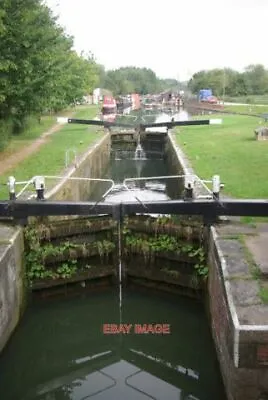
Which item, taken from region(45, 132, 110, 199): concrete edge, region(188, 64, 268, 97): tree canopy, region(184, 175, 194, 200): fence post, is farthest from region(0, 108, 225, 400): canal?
region(188, 64, 268, 97): tree canopy

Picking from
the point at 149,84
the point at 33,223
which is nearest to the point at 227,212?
the point at 33,223

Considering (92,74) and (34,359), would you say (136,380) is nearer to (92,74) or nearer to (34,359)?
(34,359)

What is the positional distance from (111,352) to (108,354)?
7 centimetres

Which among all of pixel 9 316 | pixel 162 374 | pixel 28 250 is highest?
pixel 28 250

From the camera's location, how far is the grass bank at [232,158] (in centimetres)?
1115

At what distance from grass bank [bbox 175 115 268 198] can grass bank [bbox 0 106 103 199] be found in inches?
166

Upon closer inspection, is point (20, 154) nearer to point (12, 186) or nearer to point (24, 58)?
point (24, 58)

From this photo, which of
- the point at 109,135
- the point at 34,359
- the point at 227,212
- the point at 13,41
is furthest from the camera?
the point at 109,135

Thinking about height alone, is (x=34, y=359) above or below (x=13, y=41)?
below

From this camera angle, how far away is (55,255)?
8.81 meters

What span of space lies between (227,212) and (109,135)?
19.8m

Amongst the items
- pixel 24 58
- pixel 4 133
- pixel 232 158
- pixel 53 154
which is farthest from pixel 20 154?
pixel 232 158

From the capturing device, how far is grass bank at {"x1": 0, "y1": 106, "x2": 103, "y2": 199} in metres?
13.4

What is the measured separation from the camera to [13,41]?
1430 cm
